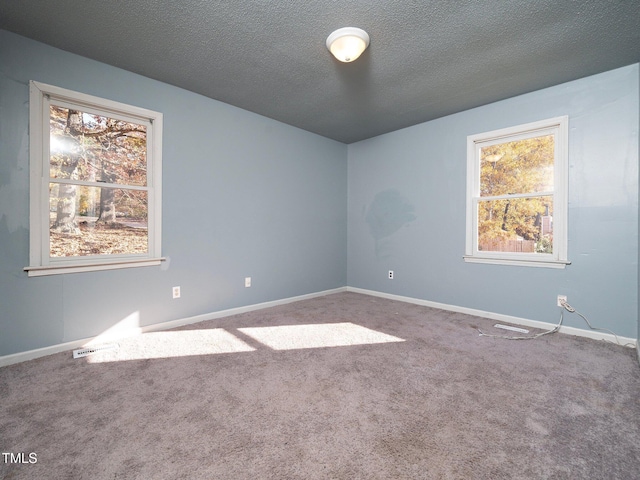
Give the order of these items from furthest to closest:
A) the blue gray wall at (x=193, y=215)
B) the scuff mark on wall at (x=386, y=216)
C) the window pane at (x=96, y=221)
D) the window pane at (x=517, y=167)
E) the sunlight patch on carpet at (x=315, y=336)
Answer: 1. the scuff mark on wall at (x=386, y=216)
2. the window pane at (x=517, y=167)
3. the sunlight patch on carpet at (x=315, y=336)
4. the window pane at (x=96, y=221)
5. the blue gray wall at (x=193, y=215)

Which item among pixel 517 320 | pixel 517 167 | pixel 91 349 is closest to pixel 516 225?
pixel 517 167

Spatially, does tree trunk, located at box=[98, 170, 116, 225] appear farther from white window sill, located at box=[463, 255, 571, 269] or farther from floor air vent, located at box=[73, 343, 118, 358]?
white window sill, located at box=[463, 255, 571, 269]

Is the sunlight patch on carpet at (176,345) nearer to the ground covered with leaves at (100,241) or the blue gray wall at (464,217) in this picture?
the ground covered with leaves at (100,241)

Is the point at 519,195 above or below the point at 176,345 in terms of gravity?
above

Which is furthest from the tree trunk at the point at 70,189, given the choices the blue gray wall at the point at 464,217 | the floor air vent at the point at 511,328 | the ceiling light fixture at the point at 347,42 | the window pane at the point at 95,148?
the floor air vent at the point at 511,328

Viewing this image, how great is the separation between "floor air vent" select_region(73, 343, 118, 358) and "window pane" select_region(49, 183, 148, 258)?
0.81 m

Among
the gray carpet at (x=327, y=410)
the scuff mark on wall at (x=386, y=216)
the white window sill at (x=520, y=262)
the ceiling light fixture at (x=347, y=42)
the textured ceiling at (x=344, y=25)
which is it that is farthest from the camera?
the scuff mark on wall at (x=386, y=216)

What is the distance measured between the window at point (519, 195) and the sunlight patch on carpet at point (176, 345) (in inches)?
115

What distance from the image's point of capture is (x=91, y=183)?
2.59m

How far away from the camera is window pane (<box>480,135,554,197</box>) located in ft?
10.2

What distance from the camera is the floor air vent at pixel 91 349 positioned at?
2342mm

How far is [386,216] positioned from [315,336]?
231 cm

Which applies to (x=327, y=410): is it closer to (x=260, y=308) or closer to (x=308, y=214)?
(x=260, y=308)

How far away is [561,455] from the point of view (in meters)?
1.33
